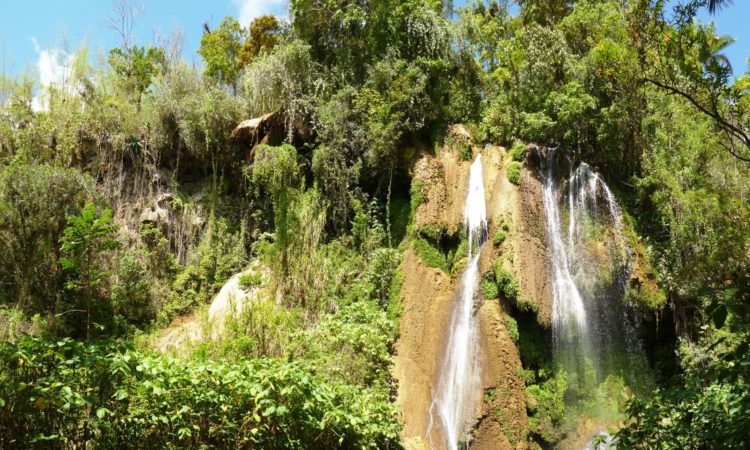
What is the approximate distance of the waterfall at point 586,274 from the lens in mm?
12062

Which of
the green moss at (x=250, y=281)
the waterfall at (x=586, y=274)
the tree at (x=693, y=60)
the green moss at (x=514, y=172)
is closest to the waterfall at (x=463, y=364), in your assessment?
the green moss at (x=514, y=172)

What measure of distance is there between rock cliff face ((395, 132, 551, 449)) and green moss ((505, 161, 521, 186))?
0.13m

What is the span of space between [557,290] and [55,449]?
1003 cm

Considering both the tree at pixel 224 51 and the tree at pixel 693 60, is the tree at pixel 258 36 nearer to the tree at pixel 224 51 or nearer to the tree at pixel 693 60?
the tree at pixel 224 51

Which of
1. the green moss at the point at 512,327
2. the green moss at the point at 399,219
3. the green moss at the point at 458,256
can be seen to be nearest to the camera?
the green moss at the point at 512,327

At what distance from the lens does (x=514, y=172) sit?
1389cm

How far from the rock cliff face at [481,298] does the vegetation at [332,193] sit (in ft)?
0.91

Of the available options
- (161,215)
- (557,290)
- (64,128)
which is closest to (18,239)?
(161,215)

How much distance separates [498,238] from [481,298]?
1.47 metres

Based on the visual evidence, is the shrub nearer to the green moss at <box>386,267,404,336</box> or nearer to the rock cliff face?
the rock cliff face

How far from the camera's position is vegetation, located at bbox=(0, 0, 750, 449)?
34.1 feet

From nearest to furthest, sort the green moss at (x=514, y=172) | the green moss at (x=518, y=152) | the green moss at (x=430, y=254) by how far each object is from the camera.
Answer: the green moss at (x=430, y=254) < the green moss at (x=514, y=172) < the green moss at (x=518, y=152)

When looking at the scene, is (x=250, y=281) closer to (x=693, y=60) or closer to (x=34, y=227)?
(x=34, y=227)

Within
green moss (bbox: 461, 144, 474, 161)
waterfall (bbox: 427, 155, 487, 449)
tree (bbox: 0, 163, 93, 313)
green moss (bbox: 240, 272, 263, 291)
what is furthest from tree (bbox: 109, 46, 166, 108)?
waterfall (bbox: 427, 155, 487, 449)
